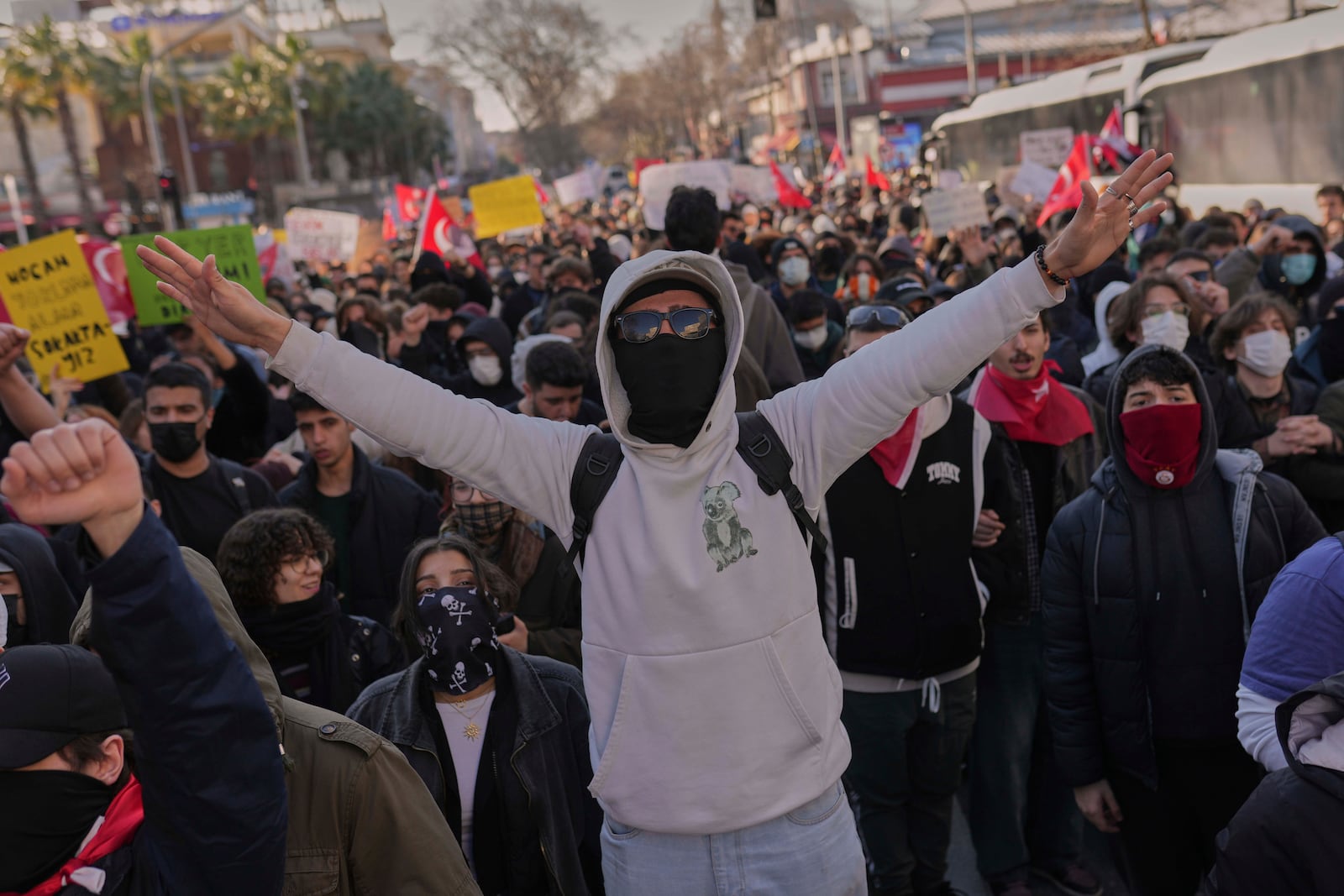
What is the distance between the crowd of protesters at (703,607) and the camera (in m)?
1.82

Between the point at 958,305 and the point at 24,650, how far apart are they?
5.53ft

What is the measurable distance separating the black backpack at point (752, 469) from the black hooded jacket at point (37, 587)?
70.1 inches

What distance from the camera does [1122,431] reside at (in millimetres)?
3496

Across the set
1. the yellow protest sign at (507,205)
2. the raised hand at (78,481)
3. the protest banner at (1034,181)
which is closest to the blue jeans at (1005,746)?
the raised hand at (78,481)

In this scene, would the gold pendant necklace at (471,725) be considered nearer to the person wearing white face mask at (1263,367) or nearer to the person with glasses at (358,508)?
the person with glasses at (358,508)

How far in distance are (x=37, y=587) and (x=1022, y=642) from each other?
3.09 m

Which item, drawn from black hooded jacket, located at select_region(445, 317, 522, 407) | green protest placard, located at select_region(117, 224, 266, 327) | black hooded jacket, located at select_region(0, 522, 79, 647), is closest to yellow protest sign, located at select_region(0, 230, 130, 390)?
green protest placard, located at select_region(117, 224, 266, 327)

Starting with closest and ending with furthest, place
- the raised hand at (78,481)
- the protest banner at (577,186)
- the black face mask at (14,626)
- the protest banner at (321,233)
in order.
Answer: the raised hand at (78,481)
the black face mask at (14,626)
the protest banner at (321,233)
the protest banner at (577,186)

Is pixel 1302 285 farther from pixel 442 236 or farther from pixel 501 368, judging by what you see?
pixel 442 236

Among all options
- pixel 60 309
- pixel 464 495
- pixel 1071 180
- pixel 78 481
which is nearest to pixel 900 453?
pixel 464 495

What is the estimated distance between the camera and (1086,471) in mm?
4367

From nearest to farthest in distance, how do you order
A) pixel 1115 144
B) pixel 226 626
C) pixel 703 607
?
pixel 226 626 → pixel 703 607 → pixel 1115 144

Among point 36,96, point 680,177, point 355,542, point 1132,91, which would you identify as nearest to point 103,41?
point 36,96

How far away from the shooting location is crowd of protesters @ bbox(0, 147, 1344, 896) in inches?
71.6
